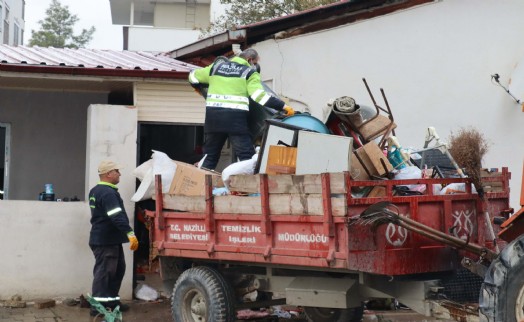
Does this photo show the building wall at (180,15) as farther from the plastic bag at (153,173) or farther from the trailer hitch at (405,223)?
the trailer hitch at (405,223)

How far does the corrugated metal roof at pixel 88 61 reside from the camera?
1048cm

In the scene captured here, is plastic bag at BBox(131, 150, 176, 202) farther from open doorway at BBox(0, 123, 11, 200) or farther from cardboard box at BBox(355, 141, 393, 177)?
open doorway at BBox(0, 123, 11, 200)

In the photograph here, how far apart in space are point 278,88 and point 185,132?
1.72 meters

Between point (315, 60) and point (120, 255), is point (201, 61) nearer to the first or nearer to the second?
point (315, 60)

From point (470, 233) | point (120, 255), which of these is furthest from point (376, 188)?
point (120, 255)

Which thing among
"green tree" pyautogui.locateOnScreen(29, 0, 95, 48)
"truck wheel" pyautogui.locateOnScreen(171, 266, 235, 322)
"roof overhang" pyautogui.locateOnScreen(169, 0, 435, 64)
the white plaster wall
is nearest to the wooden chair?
"truck wheel" pyautogui.locateOnScreen(171, 266, 235, 322)

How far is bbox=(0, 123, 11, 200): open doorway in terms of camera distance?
13.0 metres

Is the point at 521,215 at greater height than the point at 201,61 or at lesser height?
lesser

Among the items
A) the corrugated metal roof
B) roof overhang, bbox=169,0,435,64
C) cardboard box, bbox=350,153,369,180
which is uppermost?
roof overhang, bbox=169,0,435,64

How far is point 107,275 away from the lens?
9250 mm

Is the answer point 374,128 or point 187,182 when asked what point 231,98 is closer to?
point 187,182

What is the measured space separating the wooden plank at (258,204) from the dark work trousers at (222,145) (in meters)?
1.24

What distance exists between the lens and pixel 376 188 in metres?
6.67

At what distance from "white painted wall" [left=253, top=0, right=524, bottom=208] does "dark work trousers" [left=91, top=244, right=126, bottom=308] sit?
442 cm
